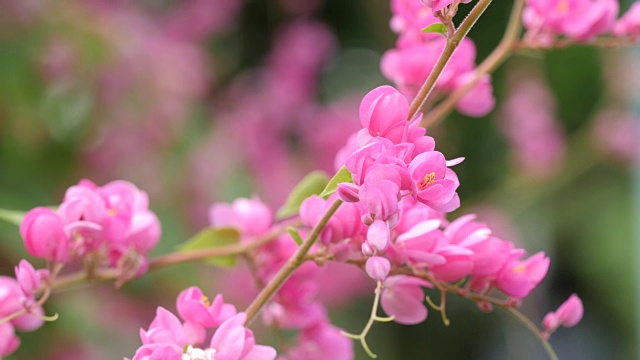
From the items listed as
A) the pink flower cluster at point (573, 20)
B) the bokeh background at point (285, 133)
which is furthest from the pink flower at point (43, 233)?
the bokeh background at point (285, 133)

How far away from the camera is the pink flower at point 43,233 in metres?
0.31

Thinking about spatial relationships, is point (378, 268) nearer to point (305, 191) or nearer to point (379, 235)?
point (379, 235)

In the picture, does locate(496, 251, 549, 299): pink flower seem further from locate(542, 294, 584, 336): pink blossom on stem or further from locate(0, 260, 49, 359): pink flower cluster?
locate(0, 260, 49, 359): pink flower cluster

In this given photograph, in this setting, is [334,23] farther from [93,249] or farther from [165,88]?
[93,249]

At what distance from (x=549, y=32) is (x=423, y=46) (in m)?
0.06

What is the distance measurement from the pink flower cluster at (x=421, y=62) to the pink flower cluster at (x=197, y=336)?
15 centimetres

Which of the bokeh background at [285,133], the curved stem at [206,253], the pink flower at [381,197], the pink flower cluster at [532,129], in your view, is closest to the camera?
the pink flower at [381,197]

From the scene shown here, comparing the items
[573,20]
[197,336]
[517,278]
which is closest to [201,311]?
[197,336]

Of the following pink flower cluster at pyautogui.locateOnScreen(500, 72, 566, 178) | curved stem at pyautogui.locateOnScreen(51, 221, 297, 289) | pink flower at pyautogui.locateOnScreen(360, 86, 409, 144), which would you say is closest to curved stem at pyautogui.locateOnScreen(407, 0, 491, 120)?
pink flower at pyautogui.locateOnScreen(360, 86, 409, 144)

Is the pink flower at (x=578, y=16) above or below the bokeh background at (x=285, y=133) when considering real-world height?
above

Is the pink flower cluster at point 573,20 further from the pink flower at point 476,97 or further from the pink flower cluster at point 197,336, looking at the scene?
the pink flower cluster at point 197,336

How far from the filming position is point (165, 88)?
3.03ft

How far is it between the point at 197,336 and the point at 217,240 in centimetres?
10

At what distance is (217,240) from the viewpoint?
1.24ft
